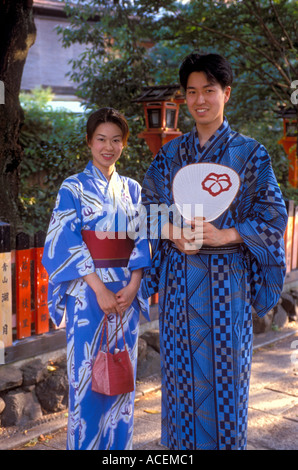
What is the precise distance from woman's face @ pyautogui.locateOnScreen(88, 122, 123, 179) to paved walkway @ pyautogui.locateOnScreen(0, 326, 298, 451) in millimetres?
1842

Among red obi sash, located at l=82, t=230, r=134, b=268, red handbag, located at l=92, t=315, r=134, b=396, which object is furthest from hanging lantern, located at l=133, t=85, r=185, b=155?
red handbag, located at l=92, t=315, r=134, b=396

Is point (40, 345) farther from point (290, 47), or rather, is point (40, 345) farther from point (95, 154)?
point (290, 47)

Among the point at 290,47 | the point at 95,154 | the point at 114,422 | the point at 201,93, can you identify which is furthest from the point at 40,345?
the point at 290,47

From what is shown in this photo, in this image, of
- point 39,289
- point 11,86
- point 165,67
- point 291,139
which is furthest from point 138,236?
point 165,67

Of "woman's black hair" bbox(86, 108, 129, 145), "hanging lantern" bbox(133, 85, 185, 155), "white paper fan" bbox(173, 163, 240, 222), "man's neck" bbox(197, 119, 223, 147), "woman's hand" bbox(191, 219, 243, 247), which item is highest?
"hanging lantern" bbox(133, 85, 185, 155)

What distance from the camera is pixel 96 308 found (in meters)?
2.73

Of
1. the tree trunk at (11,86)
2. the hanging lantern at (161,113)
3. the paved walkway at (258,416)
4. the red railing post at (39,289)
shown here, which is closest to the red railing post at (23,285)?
the red railing post at (39,289)

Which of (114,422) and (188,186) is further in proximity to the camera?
(114,422)

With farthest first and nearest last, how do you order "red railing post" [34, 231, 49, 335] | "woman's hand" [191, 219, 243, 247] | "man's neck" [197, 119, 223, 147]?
"red railing post" [34, 231, 49, 335] → "man's neck" [197, 119, 223, 147] → "woman's hand" [191, 219, 243, 247]

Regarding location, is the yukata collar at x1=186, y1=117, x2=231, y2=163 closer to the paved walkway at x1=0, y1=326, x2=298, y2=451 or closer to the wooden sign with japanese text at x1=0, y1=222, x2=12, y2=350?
the wooden sign with japanese text at x1=0, y1=222, x2=12, y2=350

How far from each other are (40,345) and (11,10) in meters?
3.20

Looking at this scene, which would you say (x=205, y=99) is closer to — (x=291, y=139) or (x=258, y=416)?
(x=258, y=416)

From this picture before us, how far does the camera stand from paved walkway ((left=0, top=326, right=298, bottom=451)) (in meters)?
3.43

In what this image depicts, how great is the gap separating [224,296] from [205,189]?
0.51 m
